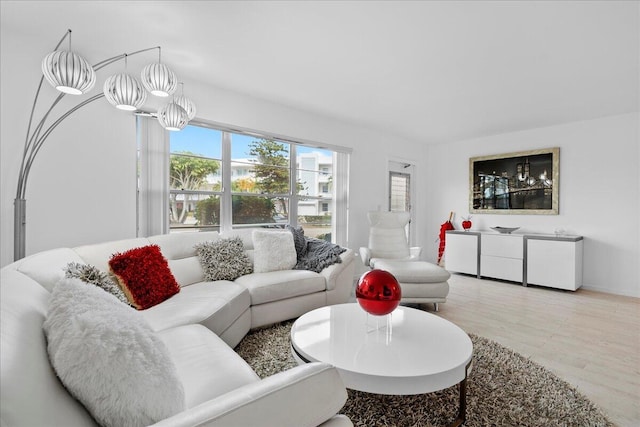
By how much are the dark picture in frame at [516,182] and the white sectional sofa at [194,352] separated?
404 cm

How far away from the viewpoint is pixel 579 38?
7.67ft

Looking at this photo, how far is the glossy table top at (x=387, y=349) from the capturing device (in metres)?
1.33

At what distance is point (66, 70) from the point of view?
1735 mm

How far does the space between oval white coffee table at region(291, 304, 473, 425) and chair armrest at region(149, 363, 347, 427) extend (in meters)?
0.54

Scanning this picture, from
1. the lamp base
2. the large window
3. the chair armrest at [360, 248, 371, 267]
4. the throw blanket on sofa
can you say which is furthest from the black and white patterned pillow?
the chair armrest at [360, 248, 371, 267]

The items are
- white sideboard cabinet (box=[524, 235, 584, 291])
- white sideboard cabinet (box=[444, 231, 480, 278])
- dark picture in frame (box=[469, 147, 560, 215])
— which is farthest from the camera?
white sideboard cabinet (box=[444, 231, 480, 278])

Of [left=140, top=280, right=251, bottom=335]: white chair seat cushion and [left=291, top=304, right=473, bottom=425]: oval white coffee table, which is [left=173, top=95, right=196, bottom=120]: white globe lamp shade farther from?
[left=291, top=304, right=473, bottom=425]: oval white coffee table

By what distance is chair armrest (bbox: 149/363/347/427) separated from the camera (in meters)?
0.68

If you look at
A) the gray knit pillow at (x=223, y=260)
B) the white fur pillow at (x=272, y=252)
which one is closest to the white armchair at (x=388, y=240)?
the white fur pillow at (x=272, y=252)

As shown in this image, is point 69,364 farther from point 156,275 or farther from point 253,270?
point 253,270

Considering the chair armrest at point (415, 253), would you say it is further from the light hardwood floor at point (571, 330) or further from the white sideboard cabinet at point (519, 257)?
the white sideboard cabinet at point (519, 257)

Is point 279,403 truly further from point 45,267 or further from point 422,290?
point 422,290

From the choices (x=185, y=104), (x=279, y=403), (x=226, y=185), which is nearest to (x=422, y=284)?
(x=226, y=185)

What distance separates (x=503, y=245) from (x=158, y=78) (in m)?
4.87
